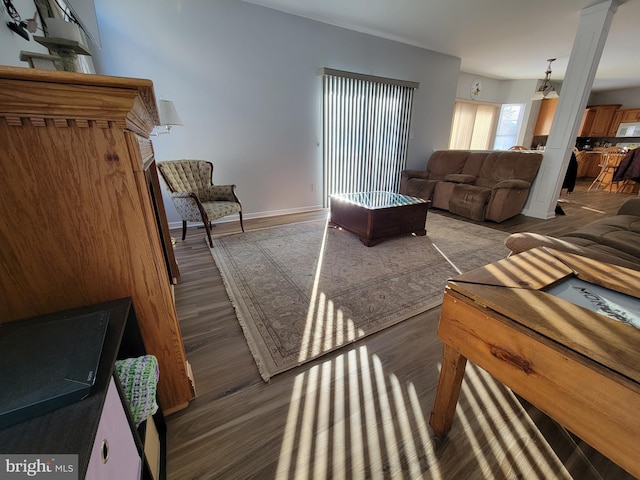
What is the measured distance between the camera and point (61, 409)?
1.62ft

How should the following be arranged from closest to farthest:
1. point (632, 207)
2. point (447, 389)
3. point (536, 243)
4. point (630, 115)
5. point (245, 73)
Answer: point (447, 389) → point (536, 243) → point (632, 207) → point (245, 73) → point (630, 115)

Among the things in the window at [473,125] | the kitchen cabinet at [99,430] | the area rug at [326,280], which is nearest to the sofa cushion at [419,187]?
the area rug at [326,280]

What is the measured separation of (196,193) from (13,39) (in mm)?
1885

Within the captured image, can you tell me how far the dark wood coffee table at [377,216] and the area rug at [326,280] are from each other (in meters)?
0.13

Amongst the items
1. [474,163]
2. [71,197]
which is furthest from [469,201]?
[71,197]

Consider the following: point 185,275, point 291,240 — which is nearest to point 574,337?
point 185,275

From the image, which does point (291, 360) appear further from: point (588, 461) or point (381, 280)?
point (588, 461)

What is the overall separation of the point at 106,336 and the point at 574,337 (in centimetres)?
118

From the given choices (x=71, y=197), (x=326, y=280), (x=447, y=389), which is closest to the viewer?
(x=71, y=197)

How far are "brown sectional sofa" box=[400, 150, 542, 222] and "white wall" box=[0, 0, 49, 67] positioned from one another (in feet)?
14.7

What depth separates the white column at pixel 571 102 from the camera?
3.19 metres

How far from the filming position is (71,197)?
0.79 m
